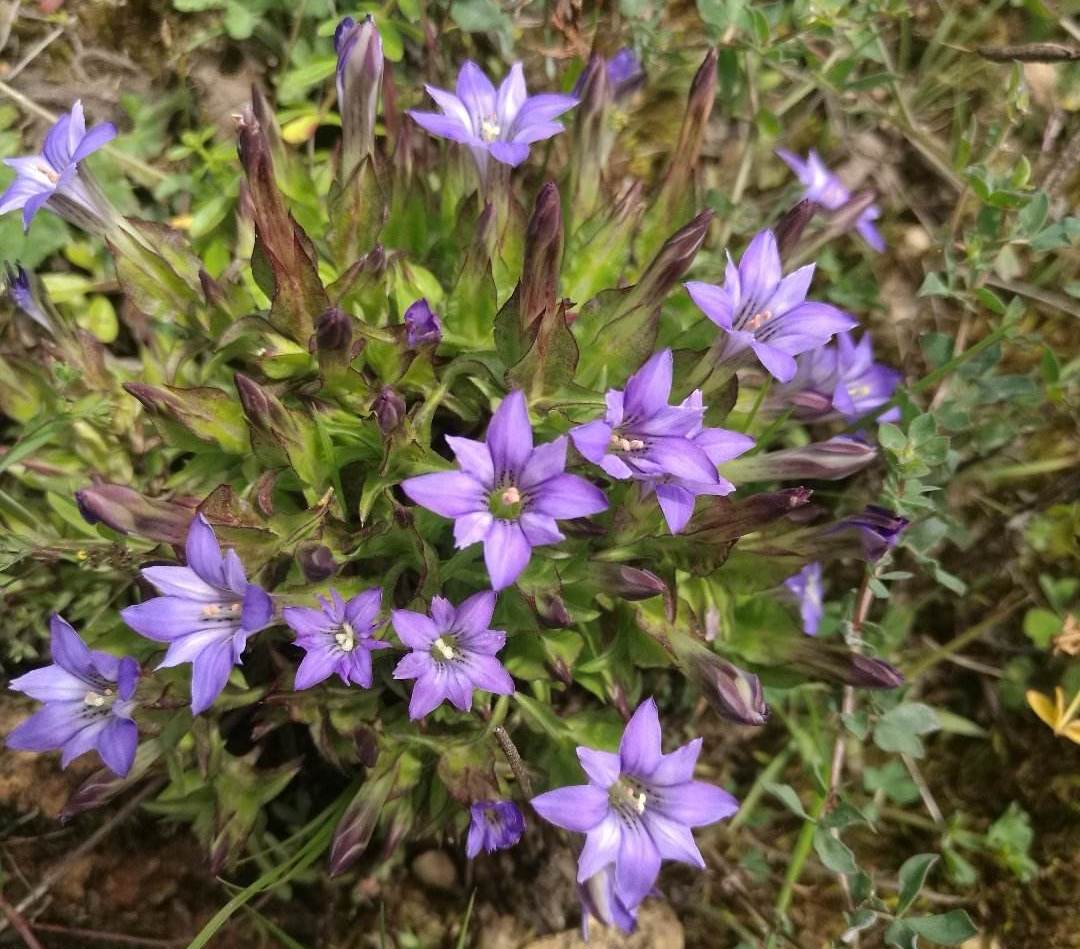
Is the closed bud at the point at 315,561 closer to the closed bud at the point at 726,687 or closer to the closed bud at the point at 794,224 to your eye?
the closed bud at the point at 726,687

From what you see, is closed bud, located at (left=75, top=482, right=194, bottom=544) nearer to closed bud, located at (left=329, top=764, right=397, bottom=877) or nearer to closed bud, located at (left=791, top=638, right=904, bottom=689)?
closed bud, located at (left=329, top=764, right=397, bottom=877)

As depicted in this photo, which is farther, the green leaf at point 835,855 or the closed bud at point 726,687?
the green leaf at point 835,855

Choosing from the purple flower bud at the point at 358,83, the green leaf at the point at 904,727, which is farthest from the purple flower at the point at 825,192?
the green leaf at the point at 904,727

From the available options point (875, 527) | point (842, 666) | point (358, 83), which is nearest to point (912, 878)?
point (842, 666)

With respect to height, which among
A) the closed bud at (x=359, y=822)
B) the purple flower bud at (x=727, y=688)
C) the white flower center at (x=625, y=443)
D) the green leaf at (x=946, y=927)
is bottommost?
the green leaf at (x=946, y=927)

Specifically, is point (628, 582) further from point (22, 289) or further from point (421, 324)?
point (22, 289)

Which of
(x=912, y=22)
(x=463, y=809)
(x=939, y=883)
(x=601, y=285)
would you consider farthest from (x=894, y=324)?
(x=463, y=809)

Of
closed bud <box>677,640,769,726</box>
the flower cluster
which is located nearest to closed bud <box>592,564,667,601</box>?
the flower cluster
